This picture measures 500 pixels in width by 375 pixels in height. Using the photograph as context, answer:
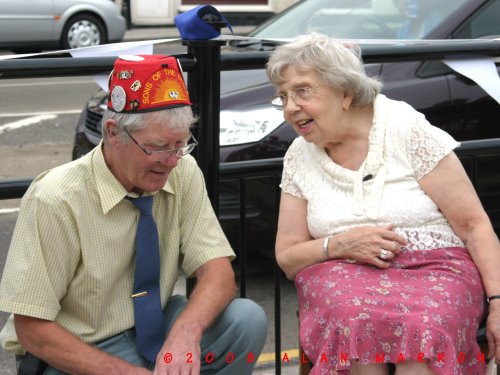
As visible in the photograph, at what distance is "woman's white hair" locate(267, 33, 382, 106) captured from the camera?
3178 millimetres

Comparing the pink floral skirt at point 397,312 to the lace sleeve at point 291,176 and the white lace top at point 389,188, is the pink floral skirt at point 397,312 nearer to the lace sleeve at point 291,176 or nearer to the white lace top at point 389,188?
the white lace top at point 389,188

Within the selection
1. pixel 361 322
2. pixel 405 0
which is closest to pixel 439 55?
pixel 361 322

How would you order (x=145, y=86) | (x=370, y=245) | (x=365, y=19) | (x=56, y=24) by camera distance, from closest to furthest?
(x=145, y=86) → (x=370, y=245) → (x=365, y=19) → (x=56, y=24)

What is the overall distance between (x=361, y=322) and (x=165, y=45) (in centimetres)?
126

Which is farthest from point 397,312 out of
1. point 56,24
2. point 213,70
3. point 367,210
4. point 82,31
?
point 82,31

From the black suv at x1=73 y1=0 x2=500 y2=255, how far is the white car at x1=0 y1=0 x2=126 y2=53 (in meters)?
10.1

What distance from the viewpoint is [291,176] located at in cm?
334

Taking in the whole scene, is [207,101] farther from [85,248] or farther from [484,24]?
[484,24]

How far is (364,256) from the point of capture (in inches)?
124

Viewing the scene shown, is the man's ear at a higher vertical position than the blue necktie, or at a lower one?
higher

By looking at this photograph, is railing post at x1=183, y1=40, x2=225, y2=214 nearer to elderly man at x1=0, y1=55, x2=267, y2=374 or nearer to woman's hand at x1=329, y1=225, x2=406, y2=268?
elderly man at x1=0, y1=55, x2=267, y2=374

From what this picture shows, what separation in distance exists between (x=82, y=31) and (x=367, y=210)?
14.3 metres

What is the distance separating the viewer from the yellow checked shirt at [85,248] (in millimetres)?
2766

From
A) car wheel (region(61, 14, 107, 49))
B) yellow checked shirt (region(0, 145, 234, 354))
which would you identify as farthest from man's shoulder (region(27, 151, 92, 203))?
car wheel (region(61, 14, 107, 49))
